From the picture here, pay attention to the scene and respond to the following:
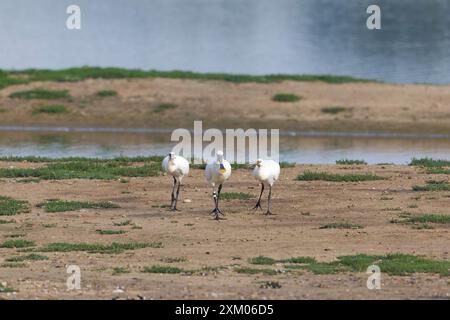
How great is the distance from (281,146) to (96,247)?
48.3ft

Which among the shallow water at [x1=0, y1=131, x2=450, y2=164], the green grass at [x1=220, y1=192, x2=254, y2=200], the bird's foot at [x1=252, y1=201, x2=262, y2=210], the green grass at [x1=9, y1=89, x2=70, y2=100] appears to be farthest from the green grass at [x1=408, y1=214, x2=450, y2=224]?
the green grass at [x1=9, y1=89, x2=70, y2=100]

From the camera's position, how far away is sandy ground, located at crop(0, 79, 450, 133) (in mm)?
32000

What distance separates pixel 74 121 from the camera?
1281 inches

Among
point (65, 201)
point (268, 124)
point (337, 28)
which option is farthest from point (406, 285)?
point (337, 28)

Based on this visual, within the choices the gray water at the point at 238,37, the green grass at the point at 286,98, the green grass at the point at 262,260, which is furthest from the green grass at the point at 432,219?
the gray water at the point at 238,37

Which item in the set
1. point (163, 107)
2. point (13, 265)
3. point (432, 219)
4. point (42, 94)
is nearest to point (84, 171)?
point (432, 219)

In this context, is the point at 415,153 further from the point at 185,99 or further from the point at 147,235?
the point at 147,235

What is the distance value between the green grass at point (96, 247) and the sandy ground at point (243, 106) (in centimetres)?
1727

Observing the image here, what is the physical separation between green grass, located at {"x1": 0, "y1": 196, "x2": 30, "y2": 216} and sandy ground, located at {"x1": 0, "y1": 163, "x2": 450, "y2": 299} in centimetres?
19

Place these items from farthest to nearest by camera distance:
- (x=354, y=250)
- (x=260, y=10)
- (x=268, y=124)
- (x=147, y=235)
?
(x=260, y=10), (x=268, y=124), (x=147, y=235), (x=354, y=250)

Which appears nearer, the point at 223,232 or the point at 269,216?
the point at 223,232

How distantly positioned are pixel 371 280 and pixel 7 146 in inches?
685

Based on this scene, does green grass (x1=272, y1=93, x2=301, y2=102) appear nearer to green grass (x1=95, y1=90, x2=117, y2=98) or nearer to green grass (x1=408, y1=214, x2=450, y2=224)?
green grass (x1=95, y1=90, x2=117, y2=98)

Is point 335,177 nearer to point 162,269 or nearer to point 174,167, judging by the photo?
point 174,167
